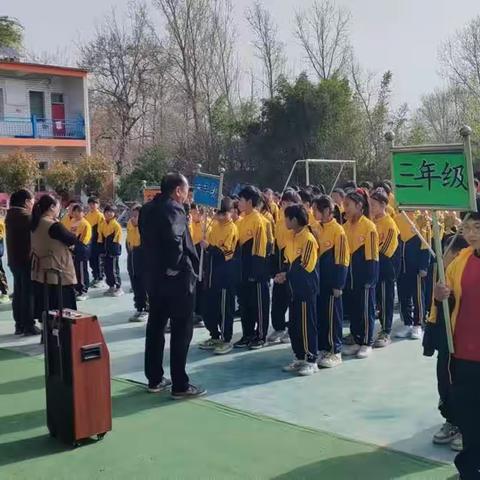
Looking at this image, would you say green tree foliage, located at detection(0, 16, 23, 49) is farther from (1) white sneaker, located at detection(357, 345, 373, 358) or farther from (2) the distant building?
(1) white sneaker, located at detection(357, 345, 373, 358)

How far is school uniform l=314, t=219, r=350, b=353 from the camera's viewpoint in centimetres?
612

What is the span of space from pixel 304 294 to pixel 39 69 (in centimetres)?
2427

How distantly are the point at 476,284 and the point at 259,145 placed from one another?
68.4 ft

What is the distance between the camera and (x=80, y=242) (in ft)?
34.0

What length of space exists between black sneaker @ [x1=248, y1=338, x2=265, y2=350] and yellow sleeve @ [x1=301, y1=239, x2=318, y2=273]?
1443mm

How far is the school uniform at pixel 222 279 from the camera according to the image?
6.86m

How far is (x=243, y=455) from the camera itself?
413 centimetres

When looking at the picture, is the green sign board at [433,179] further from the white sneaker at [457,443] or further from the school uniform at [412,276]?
the school uniform at [412,276]

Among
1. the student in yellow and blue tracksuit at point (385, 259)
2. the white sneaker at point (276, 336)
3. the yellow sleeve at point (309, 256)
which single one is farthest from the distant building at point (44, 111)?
the yellow sleeve at point (309, 256)

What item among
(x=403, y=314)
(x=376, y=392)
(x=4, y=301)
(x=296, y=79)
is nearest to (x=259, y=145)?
(x=296, y=79)

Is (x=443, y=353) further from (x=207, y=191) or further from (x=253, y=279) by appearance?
(x=207, y=191)

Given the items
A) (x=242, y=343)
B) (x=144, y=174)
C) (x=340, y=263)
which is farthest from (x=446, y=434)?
(x=144, y=174)

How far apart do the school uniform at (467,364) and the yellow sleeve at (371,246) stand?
2950mm

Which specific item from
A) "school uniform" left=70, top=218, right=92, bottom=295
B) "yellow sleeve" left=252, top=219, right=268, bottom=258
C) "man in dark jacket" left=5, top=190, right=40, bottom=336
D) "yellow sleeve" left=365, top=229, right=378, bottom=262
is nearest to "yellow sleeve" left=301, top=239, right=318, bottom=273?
"yellow sleeve" left=365, top=229, right=378, bottom=262
